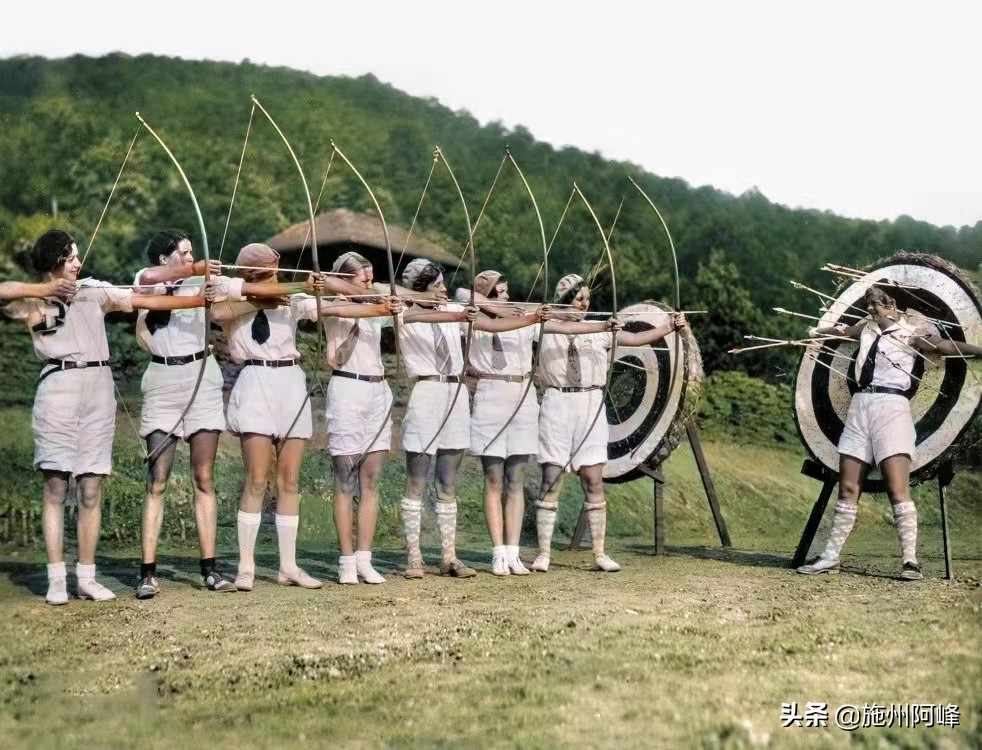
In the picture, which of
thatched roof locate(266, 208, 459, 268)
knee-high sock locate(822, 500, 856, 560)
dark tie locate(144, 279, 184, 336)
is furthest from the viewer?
thatched roof locate(266, 208, 459, 268)

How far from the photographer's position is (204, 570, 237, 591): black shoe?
813 centimetres

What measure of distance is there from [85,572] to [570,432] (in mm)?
3414

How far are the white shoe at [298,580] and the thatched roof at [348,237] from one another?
8.52 meters

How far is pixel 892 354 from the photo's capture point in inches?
351

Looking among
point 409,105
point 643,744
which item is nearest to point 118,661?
point 643,744

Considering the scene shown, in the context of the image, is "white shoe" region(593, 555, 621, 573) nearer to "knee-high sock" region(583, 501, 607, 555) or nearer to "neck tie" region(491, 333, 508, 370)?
"knee-high sock" region(583, 501, 607, 555)

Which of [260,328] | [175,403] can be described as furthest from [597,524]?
[175,403]

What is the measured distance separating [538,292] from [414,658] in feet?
45.6

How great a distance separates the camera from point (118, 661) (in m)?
6.46

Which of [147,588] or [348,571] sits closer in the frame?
[147,588]

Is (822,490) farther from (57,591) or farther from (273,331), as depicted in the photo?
(57,591)

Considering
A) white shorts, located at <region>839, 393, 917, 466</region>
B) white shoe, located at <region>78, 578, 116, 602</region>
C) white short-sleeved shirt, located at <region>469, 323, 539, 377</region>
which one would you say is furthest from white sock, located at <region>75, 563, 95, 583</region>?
white shorts, located at <region>839, 393, 917, 466</region>

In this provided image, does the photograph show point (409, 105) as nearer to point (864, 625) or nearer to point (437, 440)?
point (437, 440)

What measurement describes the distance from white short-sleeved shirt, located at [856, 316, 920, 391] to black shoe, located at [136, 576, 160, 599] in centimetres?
481
